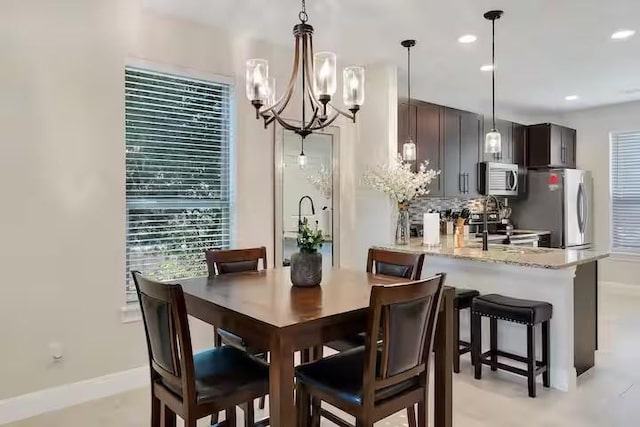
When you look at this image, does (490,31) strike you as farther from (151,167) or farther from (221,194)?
(151,167)

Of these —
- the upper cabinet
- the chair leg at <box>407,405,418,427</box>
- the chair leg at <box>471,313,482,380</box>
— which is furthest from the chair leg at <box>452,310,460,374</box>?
the upper cabinet

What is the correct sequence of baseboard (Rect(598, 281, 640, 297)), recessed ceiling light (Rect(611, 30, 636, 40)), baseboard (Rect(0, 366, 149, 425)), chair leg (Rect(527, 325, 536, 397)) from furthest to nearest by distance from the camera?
baseboard (Rect(598, 281, 640, 297)) < recessed ceiling light (Rect(611, 30, 636, 40)) < chair leg (Rect(527, 325, 536, 397)) < baseboard (Rect(0, 366, 149, 425))

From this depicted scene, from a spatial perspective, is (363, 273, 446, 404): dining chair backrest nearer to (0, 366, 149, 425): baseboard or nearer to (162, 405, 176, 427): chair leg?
(162, 405, 176, 427): chair leg

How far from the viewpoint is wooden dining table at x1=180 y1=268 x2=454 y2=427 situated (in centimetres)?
179

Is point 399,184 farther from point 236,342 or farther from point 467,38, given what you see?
point 236,342

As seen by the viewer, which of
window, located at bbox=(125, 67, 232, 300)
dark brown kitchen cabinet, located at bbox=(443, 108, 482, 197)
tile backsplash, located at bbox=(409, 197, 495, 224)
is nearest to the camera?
window, located at bbox=(125, 67, 232, 300)

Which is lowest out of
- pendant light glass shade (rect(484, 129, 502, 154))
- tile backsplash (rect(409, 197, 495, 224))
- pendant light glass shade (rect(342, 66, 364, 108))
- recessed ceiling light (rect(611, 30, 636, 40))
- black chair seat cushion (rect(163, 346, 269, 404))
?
black chair seat cushion (rect(163, 346, 269, 404))

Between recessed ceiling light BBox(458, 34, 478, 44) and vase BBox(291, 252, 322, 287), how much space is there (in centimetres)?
246

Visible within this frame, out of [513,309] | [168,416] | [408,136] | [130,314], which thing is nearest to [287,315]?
[168,416]

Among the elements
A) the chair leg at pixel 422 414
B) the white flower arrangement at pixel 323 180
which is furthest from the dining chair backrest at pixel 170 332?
the white flower arrangement at pixel 323 180

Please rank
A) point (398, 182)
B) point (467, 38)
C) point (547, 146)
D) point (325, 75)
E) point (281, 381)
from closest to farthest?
point (281, 381) < point (325, 75) < point (467, 38) < point (398, 182) < point (547, 146)

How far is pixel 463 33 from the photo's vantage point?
3.80m

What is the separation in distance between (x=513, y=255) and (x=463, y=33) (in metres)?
1.84

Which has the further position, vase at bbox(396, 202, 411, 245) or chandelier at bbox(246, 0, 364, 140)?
vase at bbox(396, 202, 411, 245)
